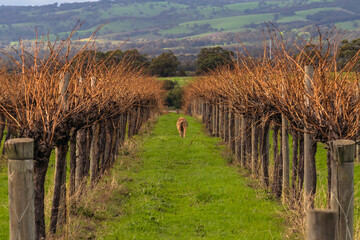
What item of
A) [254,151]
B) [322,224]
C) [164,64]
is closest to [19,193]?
[322,224]

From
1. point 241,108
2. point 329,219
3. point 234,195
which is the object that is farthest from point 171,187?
point 329,219

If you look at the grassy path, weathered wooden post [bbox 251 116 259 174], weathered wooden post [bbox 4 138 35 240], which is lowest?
the grassy path

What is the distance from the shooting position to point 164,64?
9331cm

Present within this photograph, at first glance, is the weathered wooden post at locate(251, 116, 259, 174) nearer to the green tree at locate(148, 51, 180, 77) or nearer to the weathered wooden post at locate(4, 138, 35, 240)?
the weathered wooden post at locate(4, 138, 35, 240)

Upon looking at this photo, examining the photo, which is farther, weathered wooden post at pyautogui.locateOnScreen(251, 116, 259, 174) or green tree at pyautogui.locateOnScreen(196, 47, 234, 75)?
green tree at pyautogui.locateOnScreen(196, 47, 234, 75)

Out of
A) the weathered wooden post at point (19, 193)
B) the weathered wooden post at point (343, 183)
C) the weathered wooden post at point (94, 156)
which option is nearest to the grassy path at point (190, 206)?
the weathered wooden post at point (94, 156)

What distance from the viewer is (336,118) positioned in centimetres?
678

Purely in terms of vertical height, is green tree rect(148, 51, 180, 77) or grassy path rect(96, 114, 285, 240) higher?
green tree rect(148, 51, 180, 77)

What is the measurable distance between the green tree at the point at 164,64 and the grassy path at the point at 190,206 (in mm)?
74677

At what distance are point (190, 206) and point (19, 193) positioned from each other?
22.7 feet

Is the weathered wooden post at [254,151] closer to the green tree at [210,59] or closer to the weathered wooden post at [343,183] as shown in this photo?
the weathered wooden post at [343,183]

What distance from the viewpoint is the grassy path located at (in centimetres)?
925

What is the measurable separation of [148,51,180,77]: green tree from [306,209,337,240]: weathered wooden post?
8706 cm

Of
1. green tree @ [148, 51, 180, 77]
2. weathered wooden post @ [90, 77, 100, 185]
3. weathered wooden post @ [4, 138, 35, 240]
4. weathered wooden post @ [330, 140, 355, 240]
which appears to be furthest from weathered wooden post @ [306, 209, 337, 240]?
green tree @ [148, 51, 180, 77]
